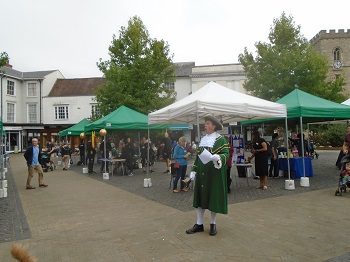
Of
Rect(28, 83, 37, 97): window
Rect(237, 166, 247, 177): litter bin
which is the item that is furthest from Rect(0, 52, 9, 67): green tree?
Rect(28, 83, 37, 97): window

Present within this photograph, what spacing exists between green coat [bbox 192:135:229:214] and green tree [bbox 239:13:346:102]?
1783cm

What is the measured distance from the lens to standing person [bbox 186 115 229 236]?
481cm

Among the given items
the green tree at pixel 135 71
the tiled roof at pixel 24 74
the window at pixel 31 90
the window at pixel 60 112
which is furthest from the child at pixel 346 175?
the window at pixel 31 90

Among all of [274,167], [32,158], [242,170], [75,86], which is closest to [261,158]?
[242,170]

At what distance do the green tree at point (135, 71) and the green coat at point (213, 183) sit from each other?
1668 cm

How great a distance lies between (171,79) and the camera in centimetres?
2417

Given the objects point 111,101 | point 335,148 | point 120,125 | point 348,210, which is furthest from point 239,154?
point 335,148

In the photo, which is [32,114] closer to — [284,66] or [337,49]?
[284,66]

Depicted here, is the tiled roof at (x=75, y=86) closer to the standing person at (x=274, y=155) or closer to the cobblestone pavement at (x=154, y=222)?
the cobblestone pavement at (x=154, y=222)

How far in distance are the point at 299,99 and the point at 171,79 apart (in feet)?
49.7

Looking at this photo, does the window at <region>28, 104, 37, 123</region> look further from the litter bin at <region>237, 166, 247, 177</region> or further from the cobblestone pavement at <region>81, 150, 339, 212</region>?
the litter bin at <region>237, 166, 247, 177</region>

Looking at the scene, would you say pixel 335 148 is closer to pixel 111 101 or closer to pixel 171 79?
pixel 171 79

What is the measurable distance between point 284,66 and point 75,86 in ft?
98.1

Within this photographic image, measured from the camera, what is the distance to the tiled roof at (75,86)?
4044cm
